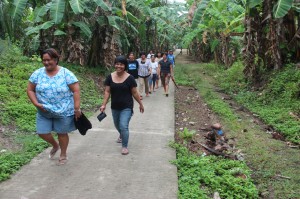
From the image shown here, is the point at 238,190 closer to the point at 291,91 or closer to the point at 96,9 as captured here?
the point at 291,91

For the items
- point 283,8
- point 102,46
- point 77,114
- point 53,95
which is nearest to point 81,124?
point 77,114

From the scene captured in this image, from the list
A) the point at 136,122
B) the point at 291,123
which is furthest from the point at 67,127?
the point at 291,123

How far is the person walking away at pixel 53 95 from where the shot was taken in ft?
14.9

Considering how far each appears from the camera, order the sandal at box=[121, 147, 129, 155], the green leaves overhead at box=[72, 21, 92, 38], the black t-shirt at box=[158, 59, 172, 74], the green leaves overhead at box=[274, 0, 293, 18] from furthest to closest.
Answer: the green leaves overhead at box=[72, 21, 92, 38] < the black t-shirt at box=[158, 59, 172, 74] < the green leaves overhead at box=[274, 0, 293, 18] < the sandal at box=[121, 147, 129, 155]

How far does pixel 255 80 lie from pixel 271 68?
753 mm

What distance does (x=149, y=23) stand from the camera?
25.8 metres

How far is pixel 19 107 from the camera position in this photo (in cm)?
784

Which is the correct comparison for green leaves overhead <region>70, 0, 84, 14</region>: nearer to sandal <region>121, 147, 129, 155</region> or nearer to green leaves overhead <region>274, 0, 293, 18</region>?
green leaves overhead <region>274, 0, 293, 18</region>

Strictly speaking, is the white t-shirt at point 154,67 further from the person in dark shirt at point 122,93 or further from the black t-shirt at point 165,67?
the person in dark shirt at point 122,93

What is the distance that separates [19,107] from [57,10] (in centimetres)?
452

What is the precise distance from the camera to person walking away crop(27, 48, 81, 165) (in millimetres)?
4539

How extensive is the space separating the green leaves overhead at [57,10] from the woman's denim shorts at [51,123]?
691 cm

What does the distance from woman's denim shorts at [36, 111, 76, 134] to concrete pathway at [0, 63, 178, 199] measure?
61cm

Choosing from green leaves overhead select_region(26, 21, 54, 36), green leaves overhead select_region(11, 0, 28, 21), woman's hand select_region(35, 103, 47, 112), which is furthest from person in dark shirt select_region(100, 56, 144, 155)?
green leaves overhead select_region(26, 21, 54, 36)
